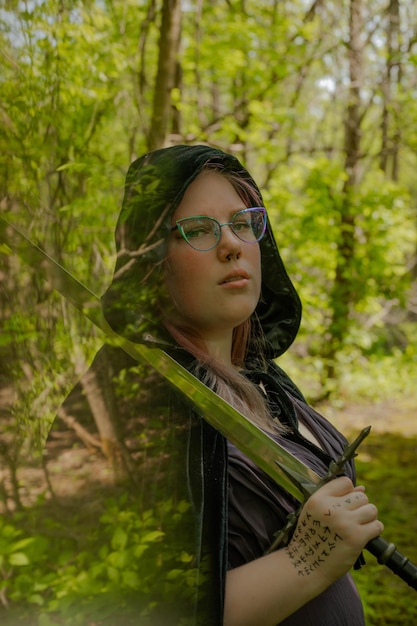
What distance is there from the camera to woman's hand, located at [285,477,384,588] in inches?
44.8

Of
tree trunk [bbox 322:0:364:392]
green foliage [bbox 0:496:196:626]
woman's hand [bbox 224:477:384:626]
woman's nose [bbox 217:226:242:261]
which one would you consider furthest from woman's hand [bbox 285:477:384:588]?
tree trunk [bbox 322:0:364:392]

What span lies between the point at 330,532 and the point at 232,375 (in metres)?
0.44

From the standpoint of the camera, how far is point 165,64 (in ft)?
16.9

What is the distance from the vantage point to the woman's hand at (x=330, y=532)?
Answer: 1138mm

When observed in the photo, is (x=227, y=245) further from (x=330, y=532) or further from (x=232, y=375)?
(x=330, y=532)

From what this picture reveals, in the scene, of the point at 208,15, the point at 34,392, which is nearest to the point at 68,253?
the point at 34,392

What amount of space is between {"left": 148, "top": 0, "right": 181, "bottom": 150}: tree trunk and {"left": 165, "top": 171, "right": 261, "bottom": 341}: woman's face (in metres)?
3.56

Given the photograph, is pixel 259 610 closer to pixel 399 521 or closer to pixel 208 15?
pixel 399 521

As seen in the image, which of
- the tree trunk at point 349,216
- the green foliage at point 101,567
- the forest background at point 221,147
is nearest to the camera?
the green foliage at point 101,567

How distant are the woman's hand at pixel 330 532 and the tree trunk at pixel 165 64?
13.3 ft

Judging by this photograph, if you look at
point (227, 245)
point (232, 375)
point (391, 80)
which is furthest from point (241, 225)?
point (391, 80)

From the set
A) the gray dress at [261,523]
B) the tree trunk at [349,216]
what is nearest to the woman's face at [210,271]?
the gray dress at [261,523]

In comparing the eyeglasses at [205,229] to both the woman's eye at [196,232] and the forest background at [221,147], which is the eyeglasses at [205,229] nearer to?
the woman's eye at [196,232]

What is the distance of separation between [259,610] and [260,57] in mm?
7433
